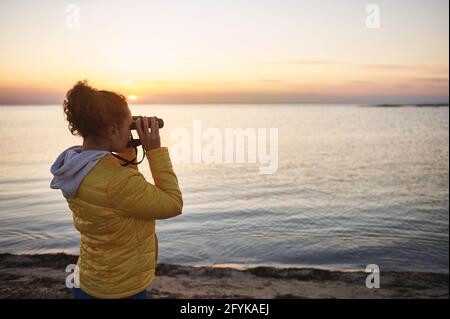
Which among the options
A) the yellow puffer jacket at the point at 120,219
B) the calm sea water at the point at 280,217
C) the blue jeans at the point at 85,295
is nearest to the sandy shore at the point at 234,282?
the calm sea water at the point at 280,217

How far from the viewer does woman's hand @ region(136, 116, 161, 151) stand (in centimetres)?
206

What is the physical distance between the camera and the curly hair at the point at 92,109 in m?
1.89

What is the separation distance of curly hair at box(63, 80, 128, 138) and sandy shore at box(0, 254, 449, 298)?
499 cm

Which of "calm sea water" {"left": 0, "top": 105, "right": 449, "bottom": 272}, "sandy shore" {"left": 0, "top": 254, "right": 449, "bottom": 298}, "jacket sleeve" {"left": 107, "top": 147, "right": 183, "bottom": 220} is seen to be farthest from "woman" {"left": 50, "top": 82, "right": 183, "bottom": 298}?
"calm sea water" {"left": 0, "top": 105, "right": 449, "bottom": 272}

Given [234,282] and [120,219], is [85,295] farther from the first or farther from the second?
[234,282]

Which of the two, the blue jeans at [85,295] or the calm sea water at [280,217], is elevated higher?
the blue jeans at [85,295]

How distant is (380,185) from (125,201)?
21.0 meters

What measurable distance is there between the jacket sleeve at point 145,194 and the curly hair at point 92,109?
0.85 ft

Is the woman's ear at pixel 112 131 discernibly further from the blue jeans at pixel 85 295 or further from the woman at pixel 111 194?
the blue jeans at pixel 85 295

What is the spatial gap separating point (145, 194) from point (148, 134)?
0.35 meters

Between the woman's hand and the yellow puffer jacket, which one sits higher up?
the woman's hand

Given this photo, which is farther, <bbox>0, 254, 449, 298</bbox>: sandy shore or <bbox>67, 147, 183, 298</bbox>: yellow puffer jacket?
<bbox>0, 254, 449, 298</bbox>: sandy shore

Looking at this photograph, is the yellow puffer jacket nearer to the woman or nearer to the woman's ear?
the woman

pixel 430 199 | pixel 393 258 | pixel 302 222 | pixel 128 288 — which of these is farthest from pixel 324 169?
pixel 128 288
